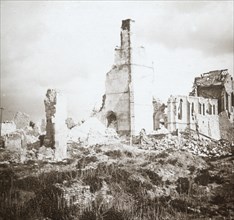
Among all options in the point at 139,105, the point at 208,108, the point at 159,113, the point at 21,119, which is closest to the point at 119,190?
the point at 139,105

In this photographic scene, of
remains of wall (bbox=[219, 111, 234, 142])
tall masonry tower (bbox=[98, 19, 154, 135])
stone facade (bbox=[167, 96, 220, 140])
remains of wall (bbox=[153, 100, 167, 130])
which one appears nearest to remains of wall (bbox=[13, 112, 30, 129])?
tall masonry tower (bbox=[98, 19, 154, 135])

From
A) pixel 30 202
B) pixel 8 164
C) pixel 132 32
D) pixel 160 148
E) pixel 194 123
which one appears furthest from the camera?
pixel 194 123

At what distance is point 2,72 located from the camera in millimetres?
11727

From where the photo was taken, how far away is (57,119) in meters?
19.1

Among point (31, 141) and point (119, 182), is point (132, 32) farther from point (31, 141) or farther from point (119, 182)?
point (119, 182)

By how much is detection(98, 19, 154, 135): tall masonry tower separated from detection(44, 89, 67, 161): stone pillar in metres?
13.2

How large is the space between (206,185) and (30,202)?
6.63 m

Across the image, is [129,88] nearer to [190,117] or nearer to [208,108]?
[190,117]

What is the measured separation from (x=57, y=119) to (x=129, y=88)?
14339mm

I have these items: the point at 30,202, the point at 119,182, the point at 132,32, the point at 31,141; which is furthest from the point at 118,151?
the point at 132,32

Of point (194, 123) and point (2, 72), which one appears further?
point (194, 123)

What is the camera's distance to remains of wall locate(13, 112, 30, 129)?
113ft

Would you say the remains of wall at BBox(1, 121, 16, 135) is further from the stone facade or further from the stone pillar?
the stone facade

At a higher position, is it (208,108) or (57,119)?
(208,108)
